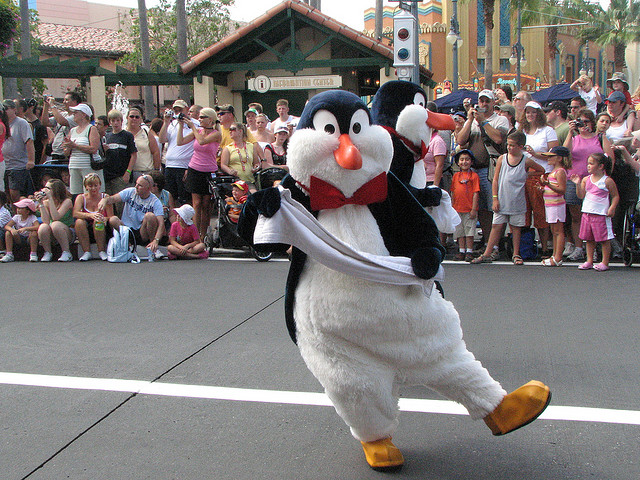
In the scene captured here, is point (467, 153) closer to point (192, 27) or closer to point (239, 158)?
point (239, 158)

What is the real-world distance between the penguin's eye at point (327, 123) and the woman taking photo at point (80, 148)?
8109 millimetres

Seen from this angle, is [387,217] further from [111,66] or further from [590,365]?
[111,66]

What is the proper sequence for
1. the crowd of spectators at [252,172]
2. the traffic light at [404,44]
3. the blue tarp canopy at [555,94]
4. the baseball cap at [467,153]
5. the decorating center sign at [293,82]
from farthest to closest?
the decorating center sign at [293,82]
the blue tarp canopy at [555,94]
the traffic light at [404,44]
the baseball cap at [467,153]
the crowd of spectators at [252,172]

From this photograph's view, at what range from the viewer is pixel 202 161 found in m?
10.4

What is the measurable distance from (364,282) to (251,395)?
157 cm

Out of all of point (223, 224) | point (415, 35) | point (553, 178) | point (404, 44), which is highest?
point (415, 35)

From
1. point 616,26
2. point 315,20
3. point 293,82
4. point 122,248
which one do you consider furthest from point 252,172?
point 616,26

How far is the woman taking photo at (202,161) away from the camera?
10305mm

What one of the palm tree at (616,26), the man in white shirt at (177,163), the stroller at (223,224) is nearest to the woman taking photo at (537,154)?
the stroller at (223,224)

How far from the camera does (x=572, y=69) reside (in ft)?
177

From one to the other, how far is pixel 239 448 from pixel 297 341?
693 millimetres

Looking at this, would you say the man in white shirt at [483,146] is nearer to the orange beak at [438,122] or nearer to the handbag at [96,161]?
the orange beak at [438,122]

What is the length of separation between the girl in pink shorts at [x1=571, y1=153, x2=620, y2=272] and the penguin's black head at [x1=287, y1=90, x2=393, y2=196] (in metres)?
5.83

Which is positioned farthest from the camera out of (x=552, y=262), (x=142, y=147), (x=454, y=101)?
(x=454, y=101)
